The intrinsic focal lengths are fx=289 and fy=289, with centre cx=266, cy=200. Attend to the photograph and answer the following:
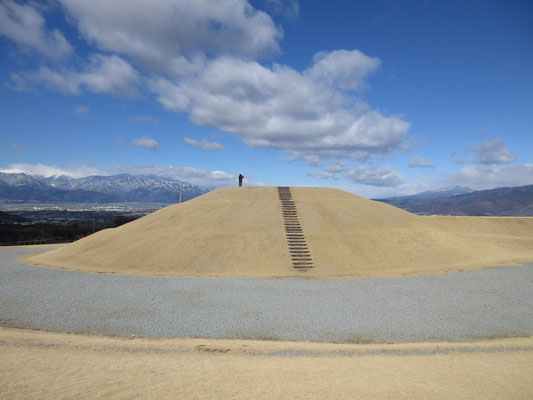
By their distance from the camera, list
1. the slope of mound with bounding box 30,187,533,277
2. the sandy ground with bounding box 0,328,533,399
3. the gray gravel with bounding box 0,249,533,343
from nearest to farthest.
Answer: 1. the sandy ground with bounding box 0,328,533,399
2. the gray gravel with bounding box 0,249,533,343
3. the slope of mound with bounding box 30,187,533,277

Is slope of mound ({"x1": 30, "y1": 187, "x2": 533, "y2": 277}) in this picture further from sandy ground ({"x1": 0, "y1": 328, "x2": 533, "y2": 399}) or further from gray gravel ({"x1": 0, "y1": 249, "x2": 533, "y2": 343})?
sandy ground ({"x1": 0, "y1": 328, "x2": 533, "y2": 399})

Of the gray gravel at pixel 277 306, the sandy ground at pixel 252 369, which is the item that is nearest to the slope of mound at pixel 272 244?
the gray gravel at pixel 277 306

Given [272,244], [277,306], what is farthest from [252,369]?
[272,244]

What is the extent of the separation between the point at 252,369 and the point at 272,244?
51.0ft

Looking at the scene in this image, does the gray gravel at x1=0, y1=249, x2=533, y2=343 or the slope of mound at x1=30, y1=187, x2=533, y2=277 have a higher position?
the slope of mound at x1=30, y1=187, x2=533, y2=277

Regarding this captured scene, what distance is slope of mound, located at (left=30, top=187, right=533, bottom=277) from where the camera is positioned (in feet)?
67.8

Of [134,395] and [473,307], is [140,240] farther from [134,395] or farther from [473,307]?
[473,307]

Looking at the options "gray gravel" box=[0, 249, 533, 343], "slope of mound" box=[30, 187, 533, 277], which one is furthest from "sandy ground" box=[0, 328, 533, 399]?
"slope of mound" box=[30, 187, 533, 277]

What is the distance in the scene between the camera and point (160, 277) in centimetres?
1873

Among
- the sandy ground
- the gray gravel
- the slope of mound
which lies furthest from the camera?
the slope of mound

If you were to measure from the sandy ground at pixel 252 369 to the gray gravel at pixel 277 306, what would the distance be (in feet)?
2.93

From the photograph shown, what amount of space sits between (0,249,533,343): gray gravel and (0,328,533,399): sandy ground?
0.89 metres

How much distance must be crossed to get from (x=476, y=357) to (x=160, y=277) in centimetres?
1656

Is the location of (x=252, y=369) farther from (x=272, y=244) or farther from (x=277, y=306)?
(x=272, y=244)
